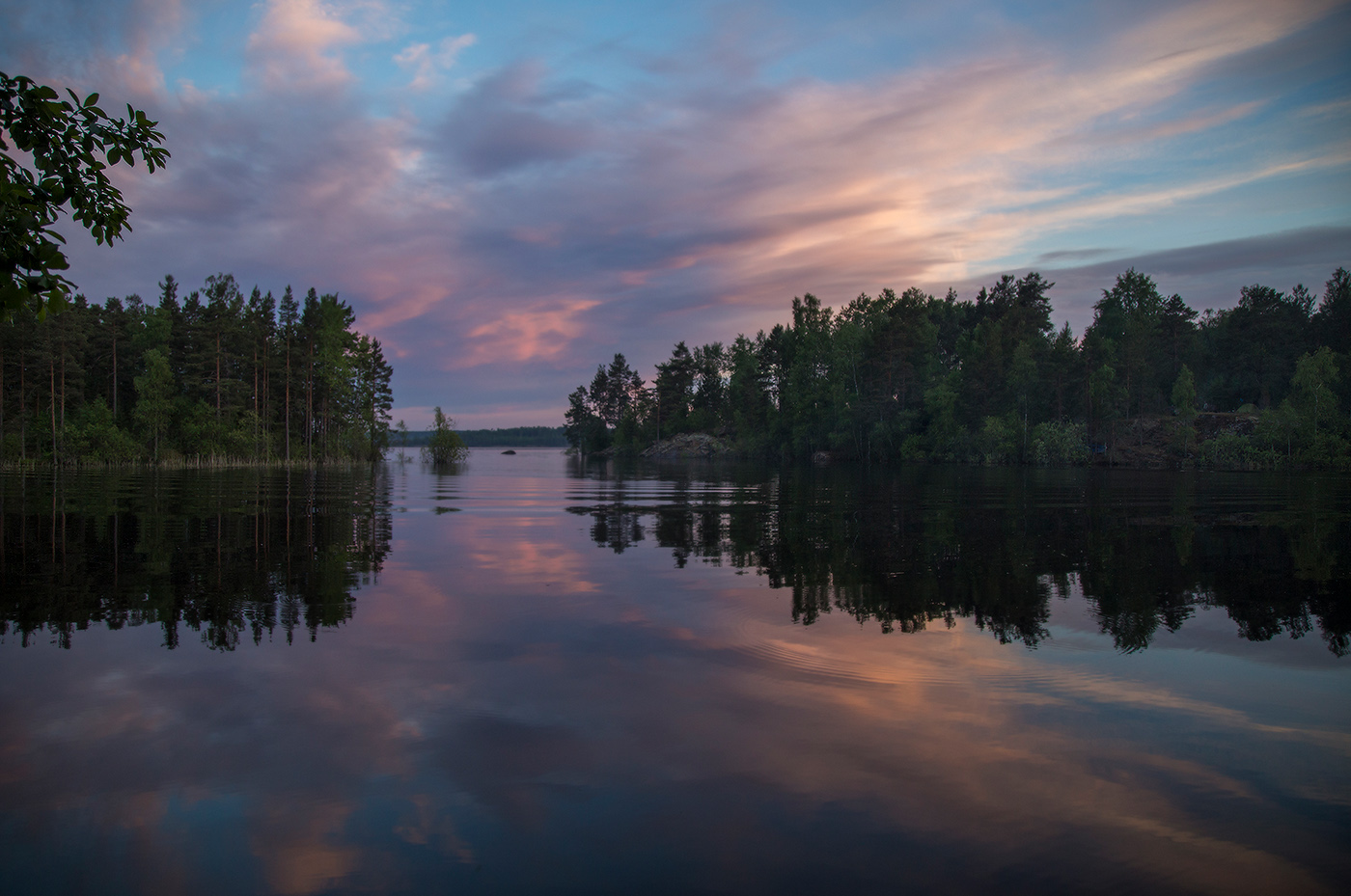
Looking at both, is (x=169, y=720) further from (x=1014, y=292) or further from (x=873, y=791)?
(x=1014, y=292)

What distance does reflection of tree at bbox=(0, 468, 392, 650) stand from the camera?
9.44 meters

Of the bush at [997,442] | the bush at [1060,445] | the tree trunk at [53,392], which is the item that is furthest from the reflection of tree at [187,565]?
the bush at [1060,445]

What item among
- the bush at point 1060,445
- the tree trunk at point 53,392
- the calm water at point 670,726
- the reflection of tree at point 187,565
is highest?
the tree trunk at point 53,392

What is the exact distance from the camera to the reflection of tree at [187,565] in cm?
944

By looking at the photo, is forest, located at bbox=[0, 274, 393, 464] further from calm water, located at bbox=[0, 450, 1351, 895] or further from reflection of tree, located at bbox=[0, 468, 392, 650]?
calm water, located at bbox=[0, 450, 1351, 895]

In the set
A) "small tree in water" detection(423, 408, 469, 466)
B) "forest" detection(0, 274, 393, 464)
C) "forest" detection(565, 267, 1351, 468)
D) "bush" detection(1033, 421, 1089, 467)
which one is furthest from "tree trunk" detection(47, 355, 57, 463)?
→ "bush" detection(1033, 421, 1089, 467)

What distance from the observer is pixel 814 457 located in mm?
107812

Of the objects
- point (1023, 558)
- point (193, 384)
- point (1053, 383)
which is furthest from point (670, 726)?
point (1053, 383)

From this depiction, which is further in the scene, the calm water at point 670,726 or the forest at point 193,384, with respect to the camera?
the forest at point 193,384

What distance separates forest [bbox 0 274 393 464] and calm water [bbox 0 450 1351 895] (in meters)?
66.6

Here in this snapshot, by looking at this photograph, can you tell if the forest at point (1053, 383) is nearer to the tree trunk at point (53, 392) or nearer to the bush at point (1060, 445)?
the bush at point (1060, 445)

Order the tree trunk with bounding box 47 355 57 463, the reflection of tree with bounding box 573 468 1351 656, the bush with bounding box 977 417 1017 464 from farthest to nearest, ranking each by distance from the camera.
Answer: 1. the bush with bounding box 977 417 1017 464
2. the tree trunk with bounding box 47 355 57 463
3. the reflection of tree with bounding box 573 468 1351 656

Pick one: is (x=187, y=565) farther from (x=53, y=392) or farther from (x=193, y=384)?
(x=193, y=384)

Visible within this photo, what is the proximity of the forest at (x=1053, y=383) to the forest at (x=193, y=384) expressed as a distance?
207 feet
